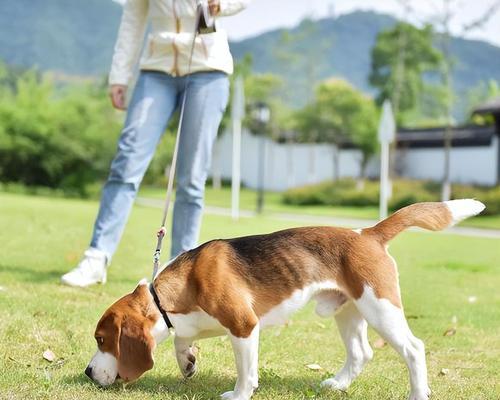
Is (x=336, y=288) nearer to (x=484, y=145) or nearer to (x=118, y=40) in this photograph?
(x=118, y=40)

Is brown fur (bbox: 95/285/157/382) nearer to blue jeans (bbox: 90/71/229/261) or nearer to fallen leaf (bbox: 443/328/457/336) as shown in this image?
blue jeans (bbox: 90/71/229/261)

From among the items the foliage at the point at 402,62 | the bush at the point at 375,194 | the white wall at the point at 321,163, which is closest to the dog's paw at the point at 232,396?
the bush at the point at 375,194

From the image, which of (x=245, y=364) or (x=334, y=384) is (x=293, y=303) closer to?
(x=245, y=364)

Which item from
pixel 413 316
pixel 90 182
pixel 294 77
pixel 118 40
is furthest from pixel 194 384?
pixel 294 77

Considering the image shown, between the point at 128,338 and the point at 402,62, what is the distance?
5697 cm

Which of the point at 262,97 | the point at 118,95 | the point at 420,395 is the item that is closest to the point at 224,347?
the point at 420,395

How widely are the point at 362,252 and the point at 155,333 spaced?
103 cm

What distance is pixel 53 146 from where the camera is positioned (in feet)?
122

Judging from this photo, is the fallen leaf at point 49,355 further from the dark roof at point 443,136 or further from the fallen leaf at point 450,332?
the dark roof at point 443,136

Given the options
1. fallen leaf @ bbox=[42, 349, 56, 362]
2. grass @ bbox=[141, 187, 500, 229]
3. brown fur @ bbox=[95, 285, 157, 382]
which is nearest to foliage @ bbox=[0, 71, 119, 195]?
grass @ bbox=[141, 187, 500, 229]

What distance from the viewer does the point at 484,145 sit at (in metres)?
37.3

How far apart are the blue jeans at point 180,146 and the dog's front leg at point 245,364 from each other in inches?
103

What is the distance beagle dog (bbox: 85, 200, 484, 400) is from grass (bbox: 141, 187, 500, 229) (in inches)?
904

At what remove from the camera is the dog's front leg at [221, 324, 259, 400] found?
3637 millimetres
